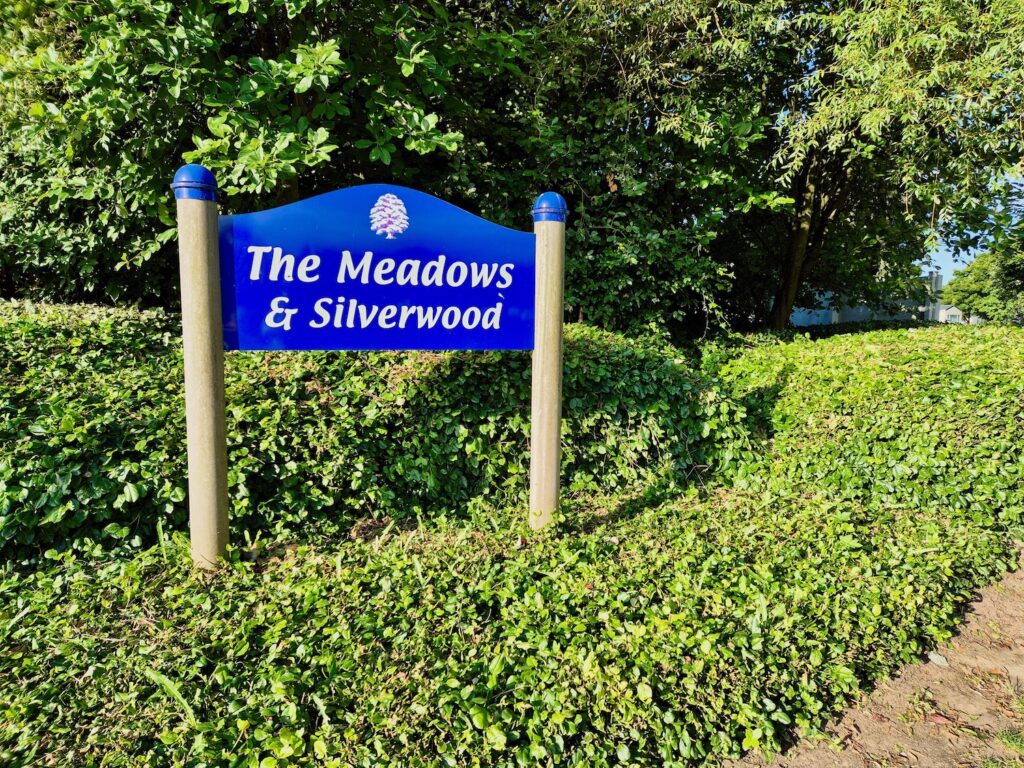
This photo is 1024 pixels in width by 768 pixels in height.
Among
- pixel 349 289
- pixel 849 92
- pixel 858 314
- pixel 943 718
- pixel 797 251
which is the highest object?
pixel 849 92

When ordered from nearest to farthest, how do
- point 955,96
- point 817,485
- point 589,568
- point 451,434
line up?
point 589,568 → point 451,434 → point 817,485 → point 955,96

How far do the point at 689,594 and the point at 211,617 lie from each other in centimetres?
208

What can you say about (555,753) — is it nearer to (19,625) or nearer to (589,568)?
(589,568)

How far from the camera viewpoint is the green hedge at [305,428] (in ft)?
9.87

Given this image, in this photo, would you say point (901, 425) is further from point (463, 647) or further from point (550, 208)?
point (463, 647)

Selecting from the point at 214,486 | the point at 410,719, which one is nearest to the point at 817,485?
the point at 410,719

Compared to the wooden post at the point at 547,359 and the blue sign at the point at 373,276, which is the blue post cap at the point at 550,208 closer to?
the wooden post at the point at 547,359

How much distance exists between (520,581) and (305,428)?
5.14ft

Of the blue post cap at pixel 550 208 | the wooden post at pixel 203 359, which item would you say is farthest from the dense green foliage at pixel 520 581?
the blue post cap at pixel 550 208

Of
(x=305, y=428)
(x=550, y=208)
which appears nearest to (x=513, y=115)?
(x=550, y=208)

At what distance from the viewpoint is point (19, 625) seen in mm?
2441

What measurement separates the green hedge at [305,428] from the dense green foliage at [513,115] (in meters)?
1.14

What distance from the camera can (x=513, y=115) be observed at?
6.23 meters

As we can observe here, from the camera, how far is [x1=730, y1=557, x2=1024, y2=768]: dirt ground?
229 cm
